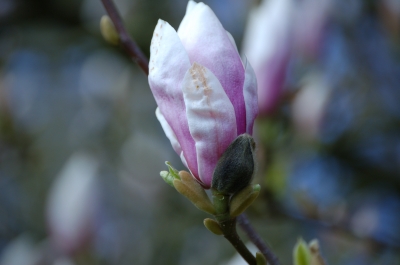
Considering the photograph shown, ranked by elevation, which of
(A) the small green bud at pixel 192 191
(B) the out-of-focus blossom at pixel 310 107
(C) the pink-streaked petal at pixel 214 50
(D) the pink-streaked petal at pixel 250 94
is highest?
(C) the pink-streaked petal at pixel 214 50

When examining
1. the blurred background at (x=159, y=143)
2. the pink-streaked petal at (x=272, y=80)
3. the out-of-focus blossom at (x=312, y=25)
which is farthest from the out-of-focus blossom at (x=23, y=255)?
the out-of-focus blossom at (x=312, y=25)

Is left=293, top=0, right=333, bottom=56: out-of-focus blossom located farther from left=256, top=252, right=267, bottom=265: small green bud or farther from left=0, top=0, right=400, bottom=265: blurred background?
left=256, top=252, right=267, bottom=265: small green bud

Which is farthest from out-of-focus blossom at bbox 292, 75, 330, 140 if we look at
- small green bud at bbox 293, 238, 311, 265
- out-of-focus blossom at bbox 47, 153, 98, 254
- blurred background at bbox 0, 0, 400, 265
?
small green bud at bbox 293, 238, 311, 265

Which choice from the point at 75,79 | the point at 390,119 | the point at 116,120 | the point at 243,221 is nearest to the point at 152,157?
the point at 116,120

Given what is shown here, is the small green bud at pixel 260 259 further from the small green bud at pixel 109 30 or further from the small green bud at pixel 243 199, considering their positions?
the small green bud at pixel 109 30

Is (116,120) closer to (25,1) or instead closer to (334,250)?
(25,1)

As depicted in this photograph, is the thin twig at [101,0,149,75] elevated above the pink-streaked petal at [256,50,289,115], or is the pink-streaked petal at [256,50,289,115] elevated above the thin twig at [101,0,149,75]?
the thin twig at [101,0,149,75]
